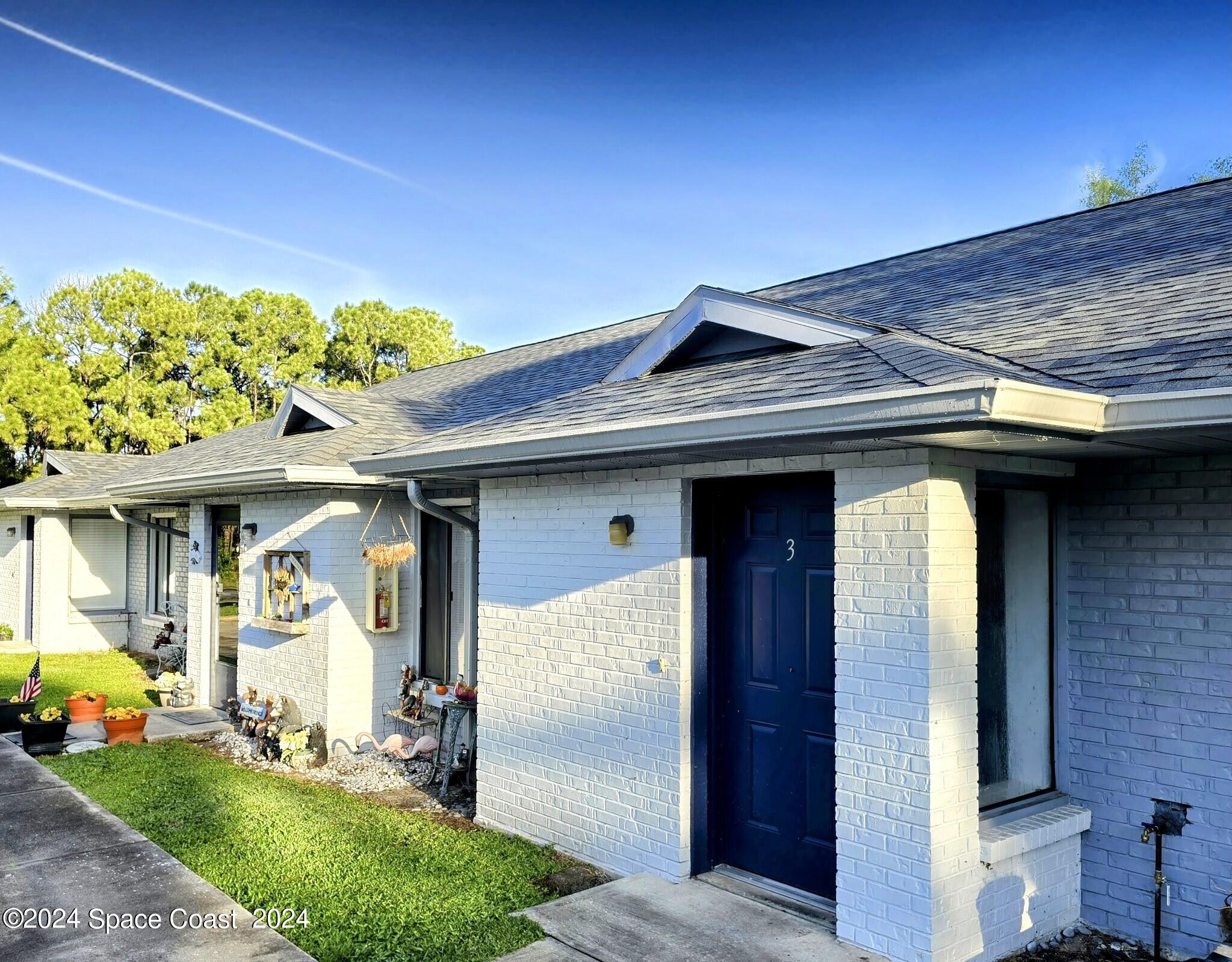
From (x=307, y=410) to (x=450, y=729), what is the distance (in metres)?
4.50

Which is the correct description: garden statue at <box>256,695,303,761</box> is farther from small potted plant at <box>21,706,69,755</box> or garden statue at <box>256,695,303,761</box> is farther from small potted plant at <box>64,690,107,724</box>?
small potted plant at <box>64,690,107,724</box>

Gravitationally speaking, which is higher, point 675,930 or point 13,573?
point 13,573

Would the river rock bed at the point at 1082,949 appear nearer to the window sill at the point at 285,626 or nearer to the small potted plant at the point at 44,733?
the window sill at the point at 285,626

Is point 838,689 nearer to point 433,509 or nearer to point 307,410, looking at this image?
point 433,509

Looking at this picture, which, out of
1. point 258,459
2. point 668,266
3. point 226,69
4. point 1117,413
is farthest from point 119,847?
point 668,266

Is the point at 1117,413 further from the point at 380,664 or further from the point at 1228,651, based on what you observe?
the point at 380,664

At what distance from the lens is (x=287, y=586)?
933cm

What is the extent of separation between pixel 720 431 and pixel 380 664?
232 inches

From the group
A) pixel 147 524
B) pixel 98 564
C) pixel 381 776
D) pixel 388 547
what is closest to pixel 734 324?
pixel 388 547

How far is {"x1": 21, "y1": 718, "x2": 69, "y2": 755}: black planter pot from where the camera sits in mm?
8602

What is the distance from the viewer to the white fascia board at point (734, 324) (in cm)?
509

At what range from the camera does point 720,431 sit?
170 inches

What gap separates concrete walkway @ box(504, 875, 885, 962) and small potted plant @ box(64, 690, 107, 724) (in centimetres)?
736

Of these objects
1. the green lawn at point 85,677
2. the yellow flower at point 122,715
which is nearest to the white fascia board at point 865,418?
the yellow flower at point 122,715
